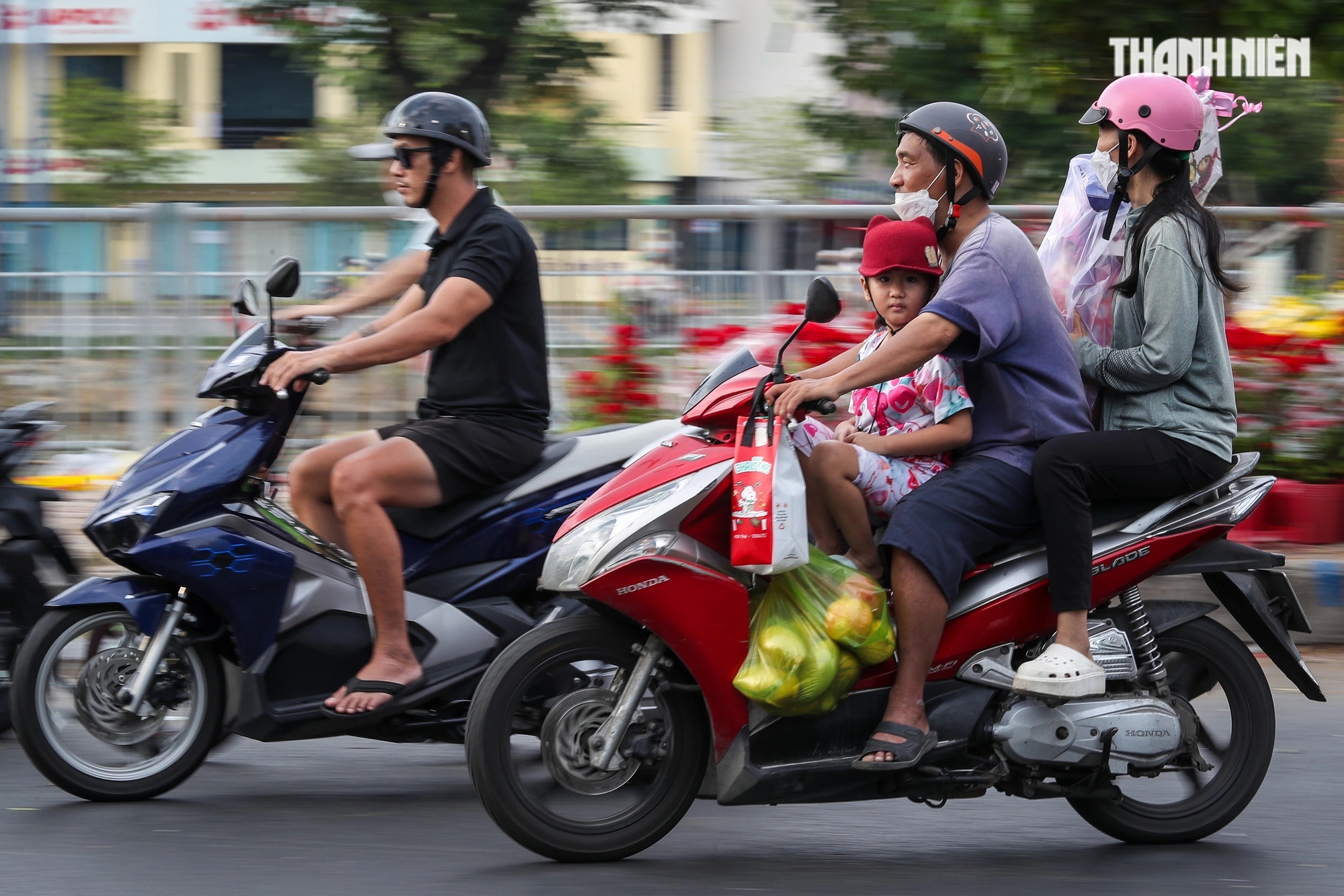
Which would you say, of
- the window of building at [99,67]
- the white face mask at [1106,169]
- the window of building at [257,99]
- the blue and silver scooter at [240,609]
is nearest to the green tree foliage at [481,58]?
the blue and silver scooter at [240,609]

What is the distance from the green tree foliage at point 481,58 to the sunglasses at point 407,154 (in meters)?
10.1

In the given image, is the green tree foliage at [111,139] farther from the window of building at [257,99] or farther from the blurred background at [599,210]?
the window of building at [257,99]

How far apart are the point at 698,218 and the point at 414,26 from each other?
7.48 m

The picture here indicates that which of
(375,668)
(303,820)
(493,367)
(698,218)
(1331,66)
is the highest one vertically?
(1331,66)

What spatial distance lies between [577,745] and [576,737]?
0.02 meters

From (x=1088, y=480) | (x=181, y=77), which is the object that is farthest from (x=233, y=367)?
(x=181, y=77)

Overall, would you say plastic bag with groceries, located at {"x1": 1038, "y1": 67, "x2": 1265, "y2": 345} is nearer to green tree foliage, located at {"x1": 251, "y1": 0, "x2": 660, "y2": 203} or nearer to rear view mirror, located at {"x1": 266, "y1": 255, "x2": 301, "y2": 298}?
rear view mirror, located at {"x1": 266, "y1": 255, "x2": 301, "y2": 298}

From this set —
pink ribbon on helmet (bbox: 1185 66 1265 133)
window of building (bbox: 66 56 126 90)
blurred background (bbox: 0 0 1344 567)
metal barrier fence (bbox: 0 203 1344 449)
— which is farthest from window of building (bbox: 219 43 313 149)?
pink ribbon on helmet (bbox: 1185 66 1265 133)

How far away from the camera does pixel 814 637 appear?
3.83 metres

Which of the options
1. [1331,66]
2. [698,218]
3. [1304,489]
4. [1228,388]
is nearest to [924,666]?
[1228,388]

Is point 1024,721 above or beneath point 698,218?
beneath

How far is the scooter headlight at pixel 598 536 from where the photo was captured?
3760 millimetres

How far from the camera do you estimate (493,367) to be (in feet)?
15.2

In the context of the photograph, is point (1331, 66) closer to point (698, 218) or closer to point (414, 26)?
point (698, 218)
